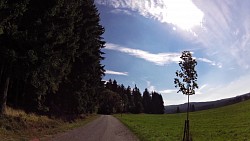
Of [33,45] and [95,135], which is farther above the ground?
[33,45]

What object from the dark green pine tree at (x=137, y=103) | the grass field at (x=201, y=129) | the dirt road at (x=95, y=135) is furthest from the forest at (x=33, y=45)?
the dark green pine tree at (x=137, y=103)

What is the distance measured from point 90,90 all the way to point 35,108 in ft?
70.2

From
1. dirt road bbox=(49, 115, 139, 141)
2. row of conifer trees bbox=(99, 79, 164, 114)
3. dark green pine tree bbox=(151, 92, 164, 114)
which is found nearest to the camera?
dirt road bbox=(49, 115, 139, 141)

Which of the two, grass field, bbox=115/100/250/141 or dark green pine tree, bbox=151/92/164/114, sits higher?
dark green pine tree, bbox=151/92/164/114

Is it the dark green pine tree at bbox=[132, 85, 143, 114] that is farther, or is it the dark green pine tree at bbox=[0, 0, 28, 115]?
the dark green pine tree at bbox=[132, 85, 143, 114]

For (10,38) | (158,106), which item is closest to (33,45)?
(10,38)

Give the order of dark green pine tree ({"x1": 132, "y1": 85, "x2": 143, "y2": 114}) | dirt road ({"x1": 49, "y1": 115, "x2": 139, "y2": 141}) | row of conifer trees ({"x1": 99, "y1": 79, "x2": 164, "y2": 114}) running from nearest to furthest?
1. dirt road ({"x1": 49, "y1": 115, "x2": 139, "y2": 141})
2. row of conifer trees ({"x1": 99, "y1": 79, "x2": 164, "y2": 114})
3. dark green pine tree ({"x1": 132, "y1": 85, "x2": 143, "y2": 114})

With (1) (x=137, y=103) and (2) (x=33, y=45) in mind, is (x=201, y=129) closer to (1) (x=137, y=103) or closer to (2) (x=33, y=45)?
(2) (x=33, y=45)

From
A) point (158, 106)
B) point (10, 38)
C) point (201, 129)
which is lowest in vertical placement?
point (201, 129)

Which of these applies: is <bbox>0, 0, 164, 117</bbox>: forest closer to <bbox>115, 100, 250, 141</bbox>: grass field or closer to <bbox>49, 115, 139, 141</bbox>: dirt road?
<bbox>49, 115, 139, 141</bbox>: dirt road

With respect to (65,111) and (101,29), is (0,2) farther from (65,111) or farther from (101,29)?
(101,29)

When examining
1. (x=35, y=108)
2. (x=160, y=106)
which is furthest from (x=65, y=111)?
(x=160, y=106)

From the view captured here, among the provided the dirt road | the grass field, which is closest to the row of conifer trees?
the grass field

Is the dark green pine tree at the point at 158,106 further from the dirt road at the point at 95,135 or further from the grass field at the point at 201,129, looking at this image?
the dirt road at the point at 95,135
